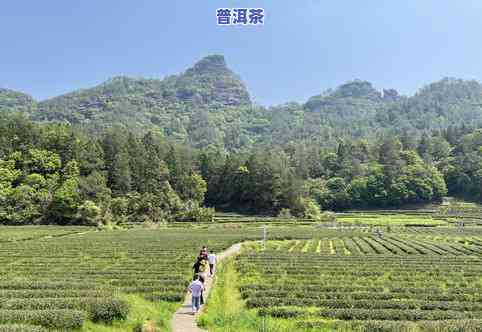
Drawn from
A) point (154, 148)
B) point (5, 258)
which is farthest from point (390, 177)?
point (5, 258)

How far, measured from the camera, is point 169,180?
125750 mm

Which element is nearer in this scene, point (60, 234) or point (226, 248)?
point (226, 248)

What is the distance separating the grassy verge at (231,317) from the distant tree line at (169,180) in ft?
250

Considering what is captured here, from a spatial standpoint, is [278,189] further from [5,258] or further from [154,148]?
[5,258]

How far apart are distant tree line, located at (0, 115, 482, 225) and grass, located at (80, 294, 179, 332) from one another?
260 feet

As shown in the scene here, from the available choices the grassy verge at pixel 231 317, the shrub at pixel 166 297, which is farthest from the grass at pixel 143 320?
the grassy verge at pixel 231 317

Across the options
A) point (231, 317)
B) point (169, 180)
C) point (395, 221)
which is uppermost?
point (169, 180)

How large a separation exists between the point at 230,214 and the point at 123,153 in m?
35.6

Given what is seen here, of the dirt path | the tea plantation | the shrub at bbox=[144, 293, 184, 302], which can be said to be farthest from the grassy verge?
the shrub at bbox=[144, 293, 184, 302]

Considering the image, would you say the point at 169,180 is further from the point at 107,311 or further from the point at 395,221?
the point at 107,311

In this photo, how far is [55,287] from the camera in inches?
827

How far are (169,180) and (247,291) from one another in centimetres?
10389

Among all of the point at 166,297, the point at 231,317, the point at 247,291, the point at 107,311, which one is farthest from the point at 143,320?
the point at 247,291

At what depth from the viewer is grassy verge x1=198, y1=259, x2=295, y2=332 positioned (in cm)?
1664
